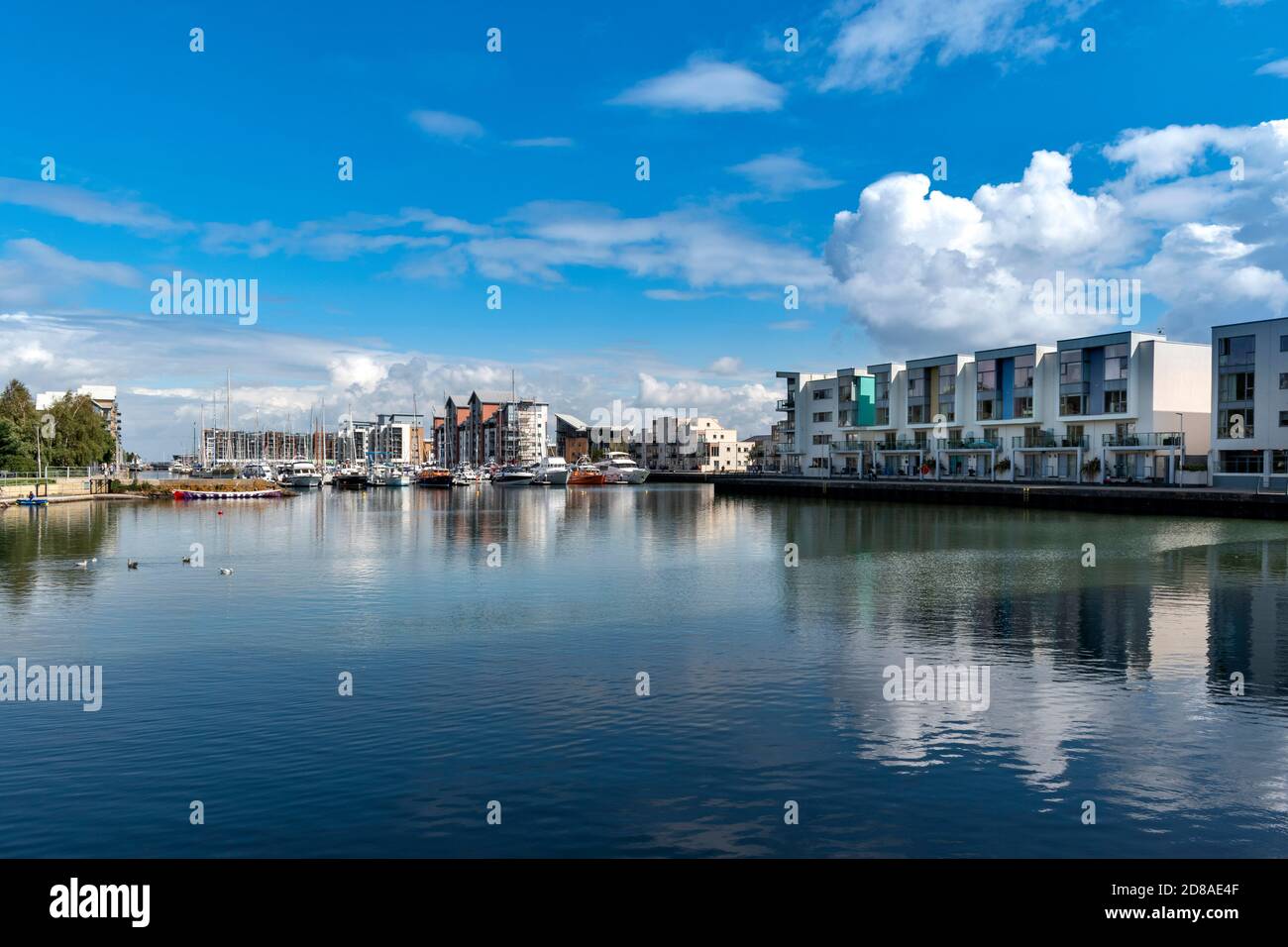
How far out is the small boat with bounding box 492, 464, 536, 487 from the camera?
177750 mm

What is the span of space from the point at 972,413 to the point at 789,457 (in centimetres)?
4428

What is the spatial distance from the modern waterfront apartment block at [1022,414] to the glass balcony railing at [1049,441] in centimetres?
11

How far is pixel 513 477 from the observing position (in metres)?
179

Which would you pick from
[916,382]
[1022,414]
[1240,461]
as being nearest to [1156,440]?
[1240,461]

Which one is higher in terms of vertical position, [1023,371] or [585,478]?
[1023,371]

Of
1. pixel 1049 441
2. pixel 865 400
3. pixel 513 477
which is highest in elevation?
pixel 865 400

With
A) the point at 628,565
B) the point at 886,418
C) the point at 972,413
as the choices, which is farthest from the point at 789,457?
the point at 628,565

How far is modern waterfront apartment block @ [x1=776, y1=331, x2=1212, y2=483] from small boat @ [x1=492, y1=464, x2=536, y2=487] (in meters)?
58.6

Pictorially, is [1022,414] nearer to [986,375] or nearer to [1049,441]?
[1049,441]

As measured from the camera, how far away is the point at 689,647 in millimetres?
26125

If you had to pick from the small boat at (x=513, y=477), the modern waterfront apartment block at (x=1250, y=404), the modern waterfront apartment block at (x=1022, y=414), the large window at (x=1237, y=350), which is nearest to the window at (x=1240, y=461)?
the modern waterfront apartment block at (x=1250, y=404)

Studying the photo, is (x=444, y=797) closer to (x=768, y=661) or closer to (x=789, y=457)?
(x=768, y=661)

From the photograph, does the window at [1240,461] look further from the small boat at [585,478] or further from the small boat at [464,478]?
the small boat at [464,478]

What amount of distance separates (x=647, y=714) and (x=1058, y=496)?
75915 millimetres
